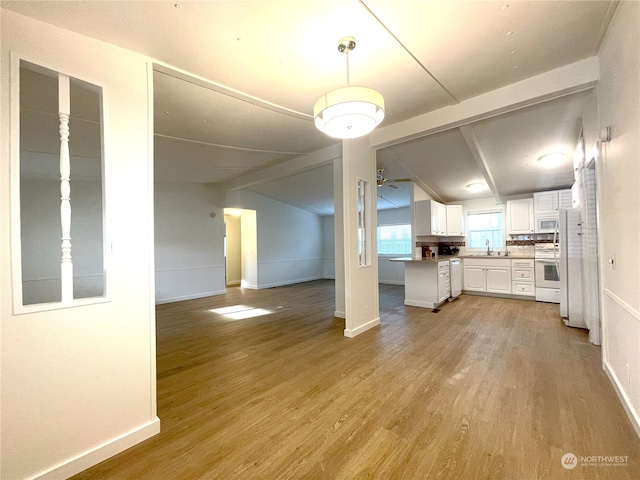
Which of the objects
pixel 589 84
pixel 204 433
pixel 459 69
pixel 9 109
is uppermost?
pixel 459 69

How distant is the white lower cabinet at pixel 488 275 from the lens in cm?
582

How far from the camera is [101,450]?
5.50 feet

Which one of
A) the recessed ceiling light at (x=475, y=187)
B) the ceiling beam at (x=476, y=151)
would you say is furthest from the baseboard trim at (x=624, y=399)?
the recessed ceiling light at (x=475, y=187)

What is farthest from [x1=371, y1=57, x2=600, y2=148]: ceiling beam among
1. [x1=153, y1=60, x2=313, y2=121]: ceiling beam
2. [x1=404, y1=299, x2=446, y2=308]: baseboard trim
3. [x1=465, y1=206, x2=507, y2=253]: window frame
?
[x1=465, y1=206, x2=507, y2=253]: window frame

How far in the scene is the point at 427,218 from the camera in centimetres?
597

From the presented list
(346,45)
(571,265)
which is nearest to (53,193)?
(346,45)

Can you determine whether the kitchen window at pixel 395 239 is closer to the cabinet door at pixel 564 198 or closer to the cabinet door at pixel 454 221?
the cabinet door at pixel 454 221

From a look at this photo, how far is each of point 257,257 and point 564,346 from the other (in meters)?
6.58

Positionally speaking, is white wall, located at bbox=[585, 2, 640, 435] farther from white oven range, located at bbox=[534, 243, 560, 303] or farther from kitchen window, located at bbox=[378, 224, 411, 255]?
kitchen window, located at bbox=[378, 224, 411, 255]

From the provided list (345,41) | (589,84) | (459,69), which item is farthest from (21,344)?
(589,84)

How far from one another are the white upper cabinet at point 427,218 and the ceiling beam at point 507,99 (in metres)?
2.68

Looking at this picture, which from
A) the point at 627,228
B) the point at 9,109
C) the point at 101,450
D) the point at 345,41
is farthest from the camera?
the point at 345,41

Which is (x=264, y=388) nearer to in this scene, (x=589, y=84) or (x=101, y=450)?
(x=101, y=450)

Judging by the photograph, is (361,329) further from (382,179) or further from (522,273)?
(522,273)
